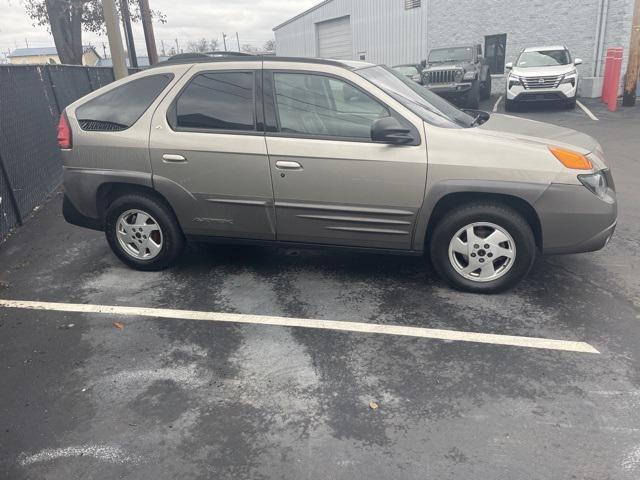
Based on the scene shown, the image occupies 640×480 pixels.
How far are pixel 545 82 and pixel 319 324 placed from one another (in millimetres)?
14117

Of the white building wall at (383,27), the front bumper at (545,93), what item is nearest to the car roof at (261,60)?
the front bumper at (545,93)

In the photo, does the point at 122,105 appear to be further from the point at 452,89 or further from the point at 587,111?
the point at 587,111

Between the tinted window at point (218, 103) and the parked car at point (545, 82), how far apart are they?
13196 millimetres

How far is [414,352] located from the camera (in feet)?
11.6

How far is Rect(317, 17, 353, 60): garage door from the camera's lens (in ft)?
101

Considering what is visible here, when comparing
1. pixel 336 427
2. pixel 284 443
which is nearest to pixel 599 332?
pixel 336 427

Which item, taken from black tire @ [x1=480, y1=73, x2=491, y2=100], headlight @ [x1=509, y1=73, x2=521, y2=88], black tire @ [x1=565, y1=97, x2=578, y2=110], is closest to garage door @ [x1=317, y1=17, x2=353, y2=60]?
black tire @ [x1=480, y1=73, x2=491, y2=100]

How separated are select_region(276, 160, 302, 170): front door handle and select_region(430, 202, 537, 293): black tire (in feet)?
3.84

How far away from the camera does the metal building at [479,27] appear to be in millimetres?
18969

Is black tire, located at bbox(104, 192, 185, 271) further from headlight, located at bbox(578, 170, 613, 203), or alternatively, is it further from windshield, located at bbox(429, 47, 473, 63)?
windshield, located at bbox(429, 47, 473, 63)

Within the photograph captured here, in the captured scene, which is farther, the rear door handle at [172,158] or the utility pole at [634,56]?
the utility pole at [634,56]

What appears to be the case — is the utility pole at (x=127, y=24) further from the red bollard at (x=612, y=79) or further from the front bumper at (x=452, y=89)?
the red bollard at (x=612, y=79)

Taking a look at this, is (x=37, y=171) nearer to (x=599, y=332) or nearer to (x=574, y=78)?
(x=599, y=332)

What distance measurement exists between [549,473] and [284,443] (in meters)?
1.25
